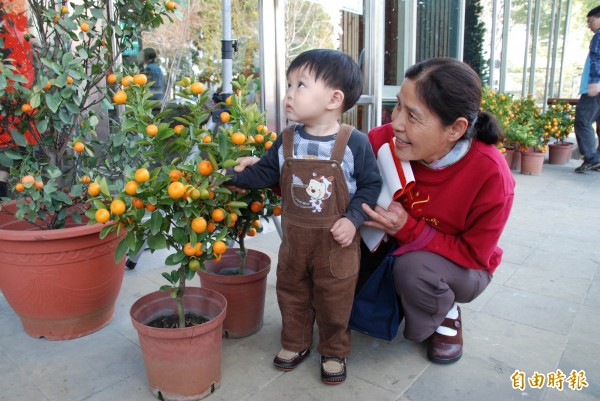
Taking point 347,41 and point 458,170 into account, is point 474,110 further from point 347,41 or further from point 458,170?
point 347,41

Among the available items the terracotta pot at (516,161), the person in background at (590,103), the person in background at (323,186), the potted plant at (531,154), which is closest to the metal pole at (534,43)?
the person in background at (590,103)

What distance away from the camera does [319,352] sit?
191cm

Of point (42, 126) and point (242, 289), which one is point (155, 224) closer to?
point (242, 289)

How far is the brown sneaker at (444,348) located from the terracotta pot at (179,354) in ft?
2.86

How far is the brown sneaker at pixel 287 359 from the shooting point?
190 cm

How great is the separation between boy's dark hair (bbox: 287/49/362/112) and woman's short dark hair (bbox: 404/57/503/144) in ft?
0.78

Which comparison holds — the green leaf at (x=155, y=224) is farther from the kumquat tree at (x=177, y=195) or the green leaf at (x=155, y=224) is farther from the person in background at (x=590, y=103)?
the person in background at (x=590, y=103)

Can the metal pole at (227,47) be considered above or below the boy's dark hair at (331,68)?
above

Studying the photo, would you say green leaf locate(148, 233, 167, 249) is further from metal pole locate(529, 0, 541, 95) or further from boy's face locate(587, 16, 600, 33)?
metal pole locate(529, 0, 541, 95)

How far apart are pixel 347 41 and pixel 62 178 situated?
140 inches

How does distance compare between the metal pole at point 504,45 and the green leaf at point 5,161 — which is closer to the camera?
the green leaf at point 5,161

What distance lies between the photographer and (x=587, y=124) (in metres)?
6.14

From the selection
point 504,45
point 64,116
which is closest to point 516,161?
point 504,45

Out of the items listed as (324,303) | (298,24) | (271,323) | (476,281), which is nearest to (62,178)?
(271,323)
